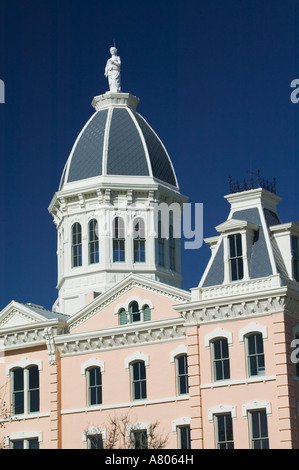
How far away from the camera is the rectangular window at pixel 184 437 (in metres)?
42.4

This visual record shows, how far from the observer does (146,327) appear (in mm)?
43938

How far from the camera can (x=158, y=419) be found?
4294 cm

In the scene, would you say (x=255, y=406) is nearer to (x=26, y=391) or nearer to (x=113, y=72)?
(x=26, y=391)

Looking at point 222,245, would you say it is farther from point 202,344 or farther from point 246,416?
point 246,416

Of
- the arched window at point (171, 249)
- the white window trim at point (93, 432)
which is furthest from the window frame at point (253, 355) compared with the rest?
the arched window at point (171, 249)

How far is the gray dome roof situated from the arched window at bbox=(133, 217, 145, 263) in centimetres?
246

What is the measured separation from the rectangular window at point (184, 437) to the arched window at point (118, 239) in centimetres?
1088

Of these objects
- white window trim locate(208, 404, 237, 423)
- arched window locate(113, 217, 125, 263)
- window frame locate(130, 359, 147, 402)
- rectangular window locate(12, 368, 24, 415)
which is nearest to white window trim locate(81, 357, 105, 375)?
window frame locate(130, 359, 147, 402)

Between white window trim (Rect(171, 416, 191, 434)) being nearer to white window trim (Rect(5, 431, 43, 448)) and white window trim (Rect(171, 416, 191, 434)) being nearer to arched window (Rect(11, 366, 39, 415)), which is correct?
white window trim (Rect(5, 431, 43, 448))

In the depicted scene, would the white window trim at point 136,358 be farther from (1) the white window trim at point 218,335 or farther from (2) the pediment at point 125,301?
(1) the white window trim at point 218,335

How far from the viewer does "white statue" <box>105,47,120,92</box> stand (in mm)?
55438
